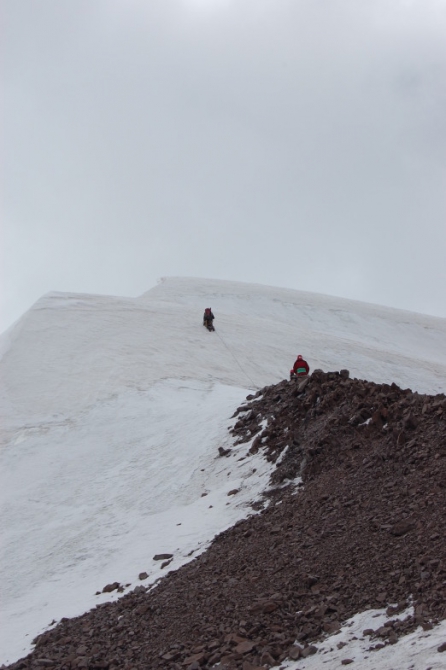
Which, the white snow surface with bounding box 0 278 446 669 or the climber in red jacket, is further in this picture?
the climber in red jacket

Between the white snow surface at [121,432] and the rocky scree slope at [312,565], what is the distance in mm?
1066

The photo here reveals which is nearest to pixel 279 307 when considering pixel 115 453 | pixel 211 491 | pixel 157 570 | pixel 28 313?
pixel 28 313

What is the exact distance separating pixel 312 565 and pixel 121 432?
11396 millimetres

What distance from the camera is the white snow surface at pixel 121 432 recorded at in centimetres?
1223

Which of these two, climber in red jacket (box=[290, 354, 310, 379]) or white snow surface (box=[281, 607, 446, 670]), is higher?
climber in red jacket (box=[290, 354, 310, 379])

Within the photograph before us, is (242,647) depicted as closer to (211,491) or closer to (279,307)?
(211,491)

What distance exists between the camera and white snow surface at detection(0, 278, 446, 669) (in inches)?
482

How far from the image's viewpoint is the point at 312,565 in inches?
335

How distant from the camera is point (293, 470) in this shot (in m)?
12.2

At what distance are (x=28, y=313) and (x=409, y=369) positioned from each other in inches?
764

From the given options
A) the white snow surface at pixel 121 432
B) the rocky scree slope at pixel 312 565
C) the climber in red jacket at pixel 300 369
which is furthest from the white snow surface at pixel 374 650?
the climber in red jacket at pixel 300 369

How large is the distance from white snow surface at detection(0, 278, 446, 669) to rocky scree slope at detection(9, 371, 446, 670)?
1066 millimetres

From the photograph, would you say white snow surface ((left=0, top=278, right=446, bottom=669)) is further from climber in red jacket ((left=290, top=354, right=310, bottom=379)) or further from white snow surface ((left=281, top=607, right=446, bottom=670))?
white snow surface ((left=281, top=607, right=446, bottom=670))

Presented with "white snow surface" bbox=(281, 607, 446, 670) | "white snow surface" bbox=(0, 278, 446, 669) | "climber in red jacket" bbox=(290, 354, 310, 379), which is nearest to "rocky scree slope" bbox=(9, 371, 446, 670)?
"white snow surface" bbox=(281, 607, 446, 670)
